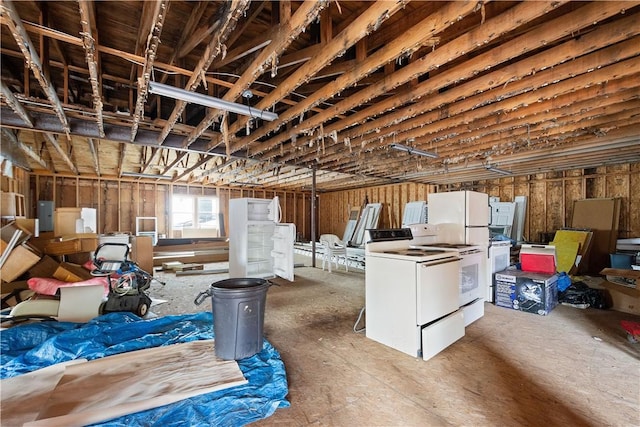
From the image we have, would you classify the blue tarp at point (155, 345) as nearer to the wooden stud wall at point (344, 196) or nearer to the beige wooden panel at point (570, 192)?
the wooden stud wall at point (344, 196)

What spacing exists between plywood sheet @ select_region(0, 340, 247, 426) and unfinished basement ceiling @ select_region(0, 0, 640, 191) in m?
2.55

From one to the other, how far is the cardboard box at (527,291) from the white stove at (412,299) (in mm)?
1574

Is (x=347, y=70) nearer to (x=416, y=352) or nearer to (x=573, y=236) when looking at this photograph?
(x=416, y=352)

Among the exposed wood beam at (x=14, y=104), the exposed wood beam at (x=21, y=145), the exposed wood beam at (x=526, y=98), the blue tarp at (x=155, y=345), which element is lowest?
A: the blue tarp at (x=155, y=345)

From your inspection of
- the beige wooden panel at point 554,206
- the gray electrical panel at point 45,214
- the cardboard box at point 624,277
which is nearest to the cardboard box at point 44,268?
the gray electrical panel at point 45,214

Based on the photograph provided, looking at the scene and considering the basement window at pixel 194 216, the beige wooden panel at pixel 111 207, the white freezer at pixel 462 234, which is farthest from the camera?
the basement window at pixel 194 216

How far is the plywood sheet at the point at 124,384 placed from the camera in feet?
5.52

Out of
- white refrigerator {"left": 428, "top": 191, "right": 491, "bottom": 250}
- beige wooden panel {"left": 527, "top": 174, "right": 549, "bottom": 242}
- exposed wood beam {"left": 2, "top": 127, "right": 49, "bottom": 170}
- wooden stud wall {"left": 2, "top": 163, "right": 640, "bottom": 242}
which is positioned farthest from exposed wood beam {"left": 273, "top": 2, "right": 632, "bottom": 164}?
beige wooden panel {"left": 527, "top": 174, "right": 549, "bottom": 242}

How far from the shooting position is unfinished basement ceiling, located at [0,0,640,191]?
6.68ft

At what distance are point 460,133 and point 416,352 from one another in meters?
3.56

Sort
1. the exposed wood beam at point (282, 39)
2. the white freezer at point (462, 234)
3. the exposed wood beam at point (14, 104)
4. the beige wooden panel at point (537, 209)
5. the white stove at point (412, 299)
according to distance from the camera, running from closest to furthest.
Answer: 1. the exposed wood beam at point (282, 39)
2. the white stove at point (412, 299)
3. the exposed wood beam at point (14, 104)
4. the white freezer at point (462, 234)
5. the beige wooden panel at point (537, 209)

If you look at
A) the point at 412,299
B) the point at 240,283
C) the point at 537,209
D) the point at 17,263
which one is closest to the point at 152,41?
the point at 240,283

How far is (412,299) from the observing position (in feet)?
8.02

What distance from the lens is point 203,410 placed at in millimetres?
1737
